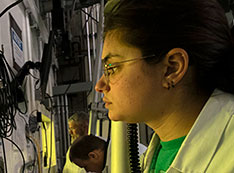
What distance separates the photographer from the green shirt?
814 mm

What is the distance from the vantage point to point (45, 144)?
351cm

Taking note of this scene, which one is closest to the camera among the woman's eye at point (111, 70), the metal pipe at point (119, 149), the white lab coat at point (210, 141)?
the white lab coat at point (210, 141)

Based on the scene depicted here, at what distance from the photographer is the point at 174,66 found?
756 mm

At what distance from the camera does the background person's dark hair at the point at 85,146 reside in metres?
1.93

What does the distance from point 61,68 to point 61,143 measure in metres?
1.57

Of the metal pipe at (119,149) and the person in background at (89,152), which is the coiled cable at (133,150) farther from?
the person in background at (89,152)

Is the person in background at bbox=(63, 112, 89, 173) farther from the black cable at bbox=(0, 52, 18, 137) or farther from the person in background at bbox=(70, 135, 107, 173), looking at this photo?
the black cable at bbox=(0, 52, 18, 137)

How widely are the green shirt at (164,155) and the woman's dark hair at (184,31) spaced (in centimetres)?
18

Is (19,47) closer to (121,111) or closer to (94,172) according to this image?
(94,172)

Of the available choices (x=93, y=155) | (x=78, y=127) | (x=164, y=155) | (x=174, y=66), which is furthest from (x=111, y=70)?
(x=78, y=127)

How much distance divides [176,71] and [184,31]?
99 millimetres

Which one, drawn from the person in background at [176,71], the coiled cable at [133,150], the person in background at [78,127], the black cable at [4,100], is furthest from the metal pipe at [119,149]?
the person in background at [78,127]

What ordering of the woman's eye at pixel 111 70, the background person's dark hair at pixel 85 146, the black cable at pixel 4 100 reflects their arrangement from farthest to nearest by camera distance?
the background person's dark hair at pixel 85 146 → the black cable at pixel 4 100 → the woman's eye at pixel 111 70

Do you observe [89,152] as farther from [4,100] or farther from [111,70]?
[111,70]
